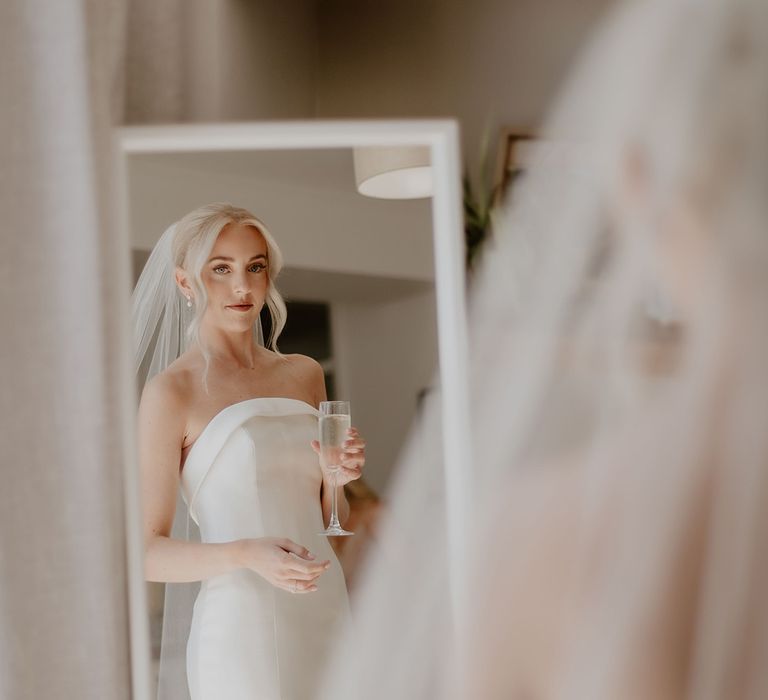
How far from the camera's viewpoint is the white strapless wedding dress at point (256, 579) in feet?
2.98

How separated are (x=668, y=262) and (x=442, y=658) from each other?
0.46 m

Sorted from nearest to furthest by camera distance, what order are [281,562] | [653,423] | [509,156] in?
[653,423], [281,562], [509,156]

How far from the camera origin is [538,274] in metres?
0.74

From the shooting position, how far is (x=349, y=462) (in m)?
0.94

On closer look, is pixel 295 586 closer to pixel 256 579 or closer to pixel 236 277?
pixel 256 579

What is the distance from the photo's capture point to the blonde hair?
37.1 inches

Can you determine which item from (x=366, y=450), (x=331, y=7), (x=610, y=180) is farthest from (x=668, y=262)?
(x=331, y=7)

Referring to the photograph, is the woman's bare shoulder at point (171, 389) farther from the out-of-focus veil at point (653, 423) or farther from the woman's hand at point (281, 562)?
the out-of-focus veil at point (653, 423)

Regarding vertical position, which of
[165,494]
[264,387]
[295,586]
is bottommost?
[295,586]

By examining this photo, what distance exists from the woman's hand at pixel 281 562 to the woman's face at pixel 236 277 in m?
0.23

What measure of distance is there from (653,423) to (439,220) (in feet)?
1.33

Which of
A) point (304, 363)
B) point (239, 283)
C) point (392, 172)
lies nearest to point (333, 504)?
point (304, 363)

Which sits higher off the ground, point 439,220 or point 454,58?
point 454,58

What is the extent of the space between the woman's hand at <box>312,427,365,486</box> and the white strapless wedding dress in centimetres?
2
